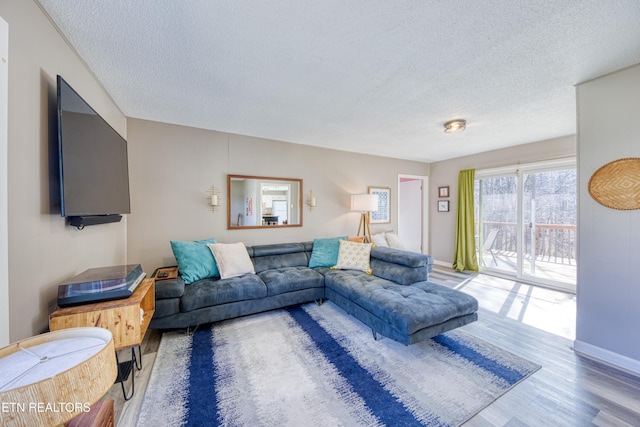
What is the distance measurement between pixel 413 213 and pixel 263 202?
391cm

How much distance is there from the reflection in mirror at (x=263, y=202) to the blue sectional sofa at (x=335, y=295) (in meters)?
0.45

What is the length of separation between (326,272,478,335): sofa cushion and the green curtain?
255 cm

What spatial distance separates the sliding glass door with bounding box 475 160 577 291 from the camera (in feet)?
12.2

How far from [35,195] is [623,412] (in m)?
3.72

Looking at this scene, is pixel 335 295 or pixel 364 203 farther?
pixel 364 203

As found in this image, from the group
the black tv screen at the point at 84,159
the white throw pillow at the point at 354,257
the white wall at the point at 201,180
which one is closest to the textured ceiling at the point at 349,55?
the white wall at the point at 201,180

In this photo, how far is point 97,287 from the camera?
1.49 meters

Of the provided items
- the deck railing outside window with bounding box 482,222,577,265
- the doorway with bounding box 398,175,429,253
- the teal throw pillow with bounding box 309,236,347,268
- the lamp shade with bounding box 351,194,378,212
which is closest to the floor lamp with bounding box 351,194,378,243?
the lamp shade with bounding box 351,194,378,212

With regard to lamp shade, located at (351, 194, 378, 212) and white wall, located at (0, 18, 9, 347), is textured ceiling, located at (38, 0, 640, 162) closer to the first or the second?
white wall, located at (0, 18, 9, 347)

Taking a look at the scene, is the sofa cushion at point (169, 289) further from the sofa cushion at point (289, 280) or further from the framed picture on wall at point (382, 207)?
the framed picture on wall at point (382, 207)

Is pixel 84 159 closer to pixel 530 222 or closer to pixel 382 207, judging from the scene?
pixel 382 207

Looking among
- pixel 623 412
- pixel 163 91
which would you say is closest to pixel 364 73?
pixel 163 91

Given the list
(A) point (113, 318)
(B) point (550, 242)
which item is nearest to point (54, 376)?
(A) point (113, 318)

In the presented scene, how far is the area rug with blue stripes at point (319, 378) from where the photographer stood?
1.50 metres
